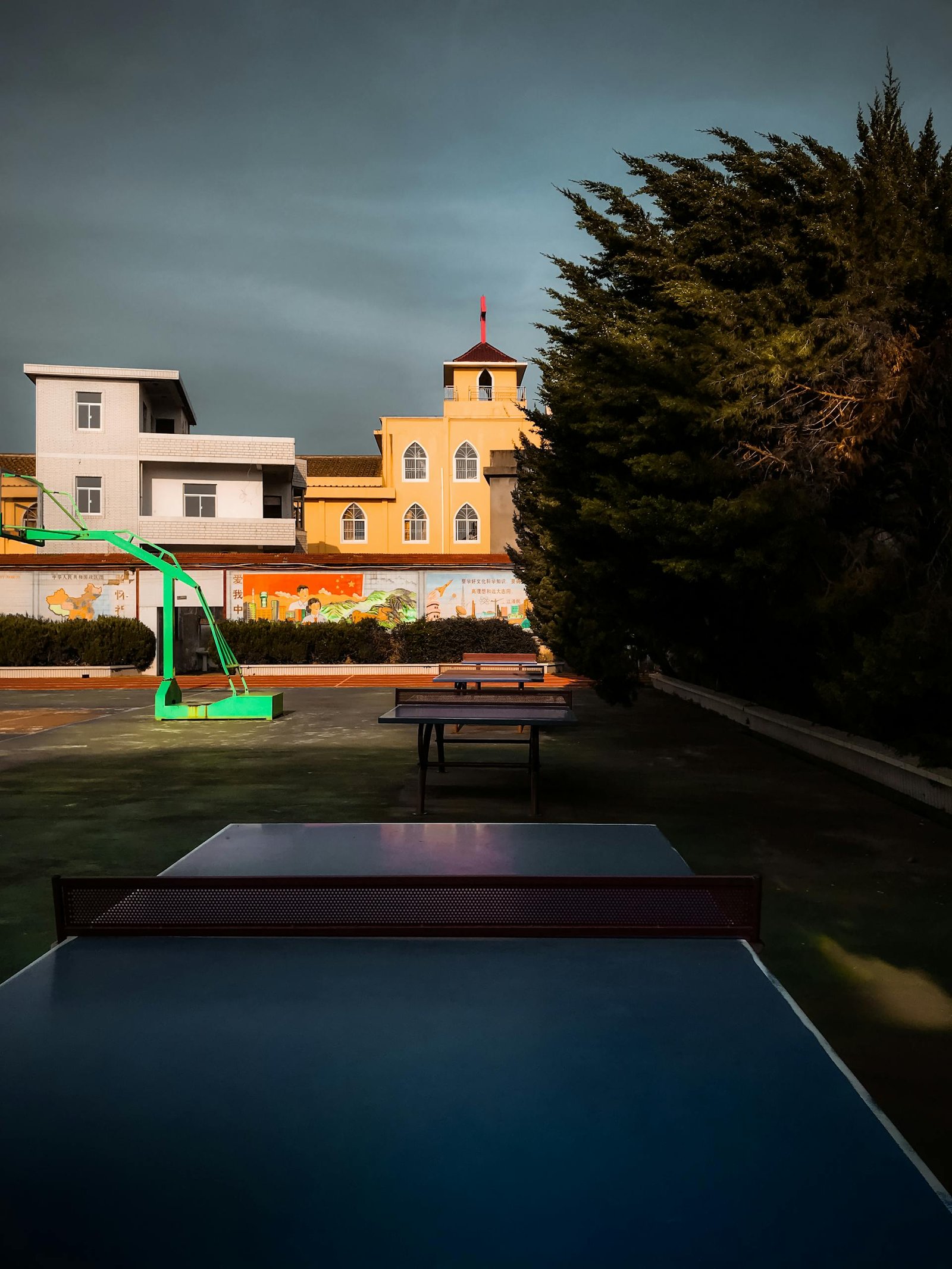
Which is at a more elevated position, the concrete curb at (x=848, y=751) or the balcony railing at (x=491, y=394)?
the balcony railing at (x=491, y=394)

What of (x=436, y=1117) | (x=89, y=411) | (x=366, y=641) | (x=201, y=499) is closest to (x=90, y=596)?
(x=366, y=641)

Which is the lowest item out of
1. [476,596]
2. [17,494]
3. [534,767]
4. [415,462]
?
[534,767]

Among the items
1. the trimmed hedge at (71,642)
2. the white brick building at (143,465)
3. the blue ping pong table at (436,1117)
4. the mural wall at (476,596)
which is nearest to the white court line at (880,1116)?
the blue ping pong table at (436,1117)

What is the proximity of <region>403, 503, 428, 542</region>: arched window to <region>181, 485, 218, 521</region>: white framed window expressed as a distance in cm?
1327

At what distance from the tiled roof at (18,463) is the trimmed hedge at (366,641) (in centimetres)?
2658

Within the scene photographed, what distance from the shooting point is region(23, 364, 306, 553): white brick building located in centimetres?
3634

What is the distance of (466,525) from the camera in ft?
162

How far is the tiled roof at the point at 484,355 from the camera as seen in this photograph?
52.2 metres

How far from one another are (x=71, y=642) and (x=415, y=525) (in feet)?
84.9

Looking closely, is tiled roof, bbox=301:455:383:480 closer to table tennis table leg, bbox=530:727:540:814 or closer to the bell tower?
the bell tower

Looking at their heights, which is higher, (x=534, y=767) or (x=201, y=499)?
(x=201, y=499)

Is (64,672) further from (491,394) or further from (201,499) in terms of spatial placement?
(491,394)

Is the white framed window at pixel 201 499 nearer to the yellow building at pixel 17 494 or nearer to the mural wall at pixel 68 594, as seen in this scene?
the yellow building at pixel 17 494

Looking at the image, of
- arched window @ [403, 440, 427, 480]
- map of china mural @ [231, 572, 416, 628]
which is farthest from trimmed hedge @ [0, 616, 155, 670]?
arched window @ [403, 440, 427, 480]
